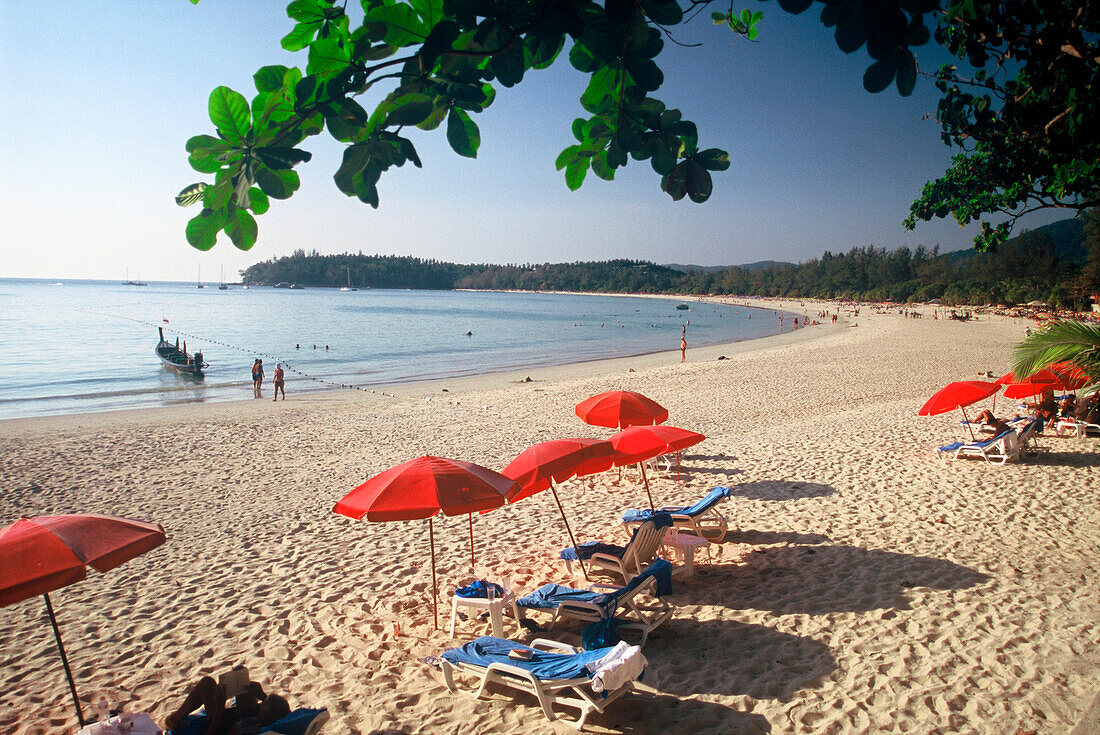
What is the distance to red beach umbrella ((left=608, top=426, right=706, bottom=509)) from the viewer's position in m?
6.60

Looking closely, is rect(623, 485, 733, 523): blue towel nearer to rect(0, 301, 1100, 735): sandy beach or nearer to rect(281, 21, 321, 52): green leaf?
rect(0, 301, 1100, 735): sandy beach

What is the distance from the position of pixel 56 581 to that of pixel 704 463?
894 cm

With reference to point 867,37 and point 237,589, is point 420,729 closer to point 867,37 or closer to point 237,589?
point 237,589

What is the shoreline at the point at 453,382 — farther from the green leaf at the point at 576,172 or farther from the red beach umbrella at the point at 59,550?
the green leaf at the point at 576,172

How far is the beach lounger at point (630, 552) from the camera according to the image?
6.16 m

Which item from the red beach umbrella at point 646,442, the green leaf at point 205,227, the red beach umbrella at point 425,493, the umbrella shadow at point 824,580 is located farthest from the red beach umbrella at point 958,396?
the green leaf at point 205,227

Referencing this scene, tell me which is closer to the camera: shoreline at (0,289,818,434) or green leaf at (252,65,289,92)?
green leaf at (252,65,289,92)

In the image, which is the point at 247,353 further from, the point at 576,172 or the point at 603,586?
the point at 576,172

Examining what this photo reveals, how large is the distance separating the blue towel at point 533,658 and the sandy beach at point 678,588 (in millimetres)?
305

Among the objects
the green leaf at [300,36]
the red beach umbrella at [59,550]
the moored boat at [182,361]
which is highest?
the green leaf at [300,36]

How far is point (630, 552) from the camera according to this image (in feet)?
20.2

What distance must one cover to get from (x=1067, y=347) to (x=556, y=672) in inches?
337

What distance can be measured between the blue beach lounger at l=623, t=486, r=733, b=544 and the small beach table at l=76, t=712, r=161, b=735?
4595mm

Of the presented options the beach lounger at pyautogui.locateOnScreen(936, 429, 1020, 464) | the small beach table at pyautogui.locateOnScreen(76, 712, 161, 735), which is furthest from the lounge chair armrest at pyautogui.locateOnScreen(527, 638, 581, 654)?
the beach lounger at pyautogui.locateOnScreen(936, 429, 1020, 464)
